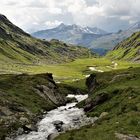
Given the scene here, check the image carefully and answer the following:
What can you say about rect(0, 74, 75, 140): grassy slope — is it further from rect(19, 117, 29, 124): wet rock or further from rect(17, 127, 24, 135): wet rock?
rect(17, 127, 24, 135): wet rock

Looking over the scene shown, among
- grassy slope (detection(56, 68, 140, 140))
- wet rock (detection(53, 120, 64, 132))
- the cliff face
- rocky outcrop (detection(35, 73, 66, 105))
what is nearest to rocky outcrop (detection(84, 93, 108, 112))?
grassy slope (detection(56, 68, 140, 140))

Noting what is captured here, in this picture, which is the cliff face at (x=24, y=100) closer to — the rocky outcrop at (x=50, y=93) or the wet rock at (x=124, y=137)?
the rocky outcrop at (x=50, y=93)

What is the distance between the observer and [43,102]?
10500 centimetres

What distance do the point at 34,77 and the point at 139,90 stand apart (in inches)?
2059

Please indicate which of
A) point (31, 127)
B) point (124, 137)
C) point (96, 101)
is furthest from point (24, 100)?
point (124, 137)

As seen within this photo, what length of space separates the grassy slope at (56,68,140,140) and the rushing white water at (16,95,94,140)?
164 inches

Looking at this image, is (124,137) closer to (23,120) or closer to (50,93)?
(23,120)

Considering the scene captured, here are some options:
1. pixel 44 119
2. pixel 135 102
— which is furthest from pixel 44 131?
pixel 135 102

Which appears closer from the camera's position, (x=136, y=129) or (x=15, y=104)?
(x=136, y=129)

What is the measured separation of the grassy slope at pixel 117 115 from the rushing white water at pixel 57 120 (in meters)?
4.17

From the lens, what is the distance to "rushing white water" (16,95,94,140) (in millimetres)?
69137

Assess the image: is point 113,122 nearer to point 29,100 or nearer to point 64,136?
point 64,136

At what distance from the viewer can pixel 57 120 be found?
81812 millimetres

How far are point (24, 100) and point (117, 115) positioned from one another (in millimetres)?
36805
